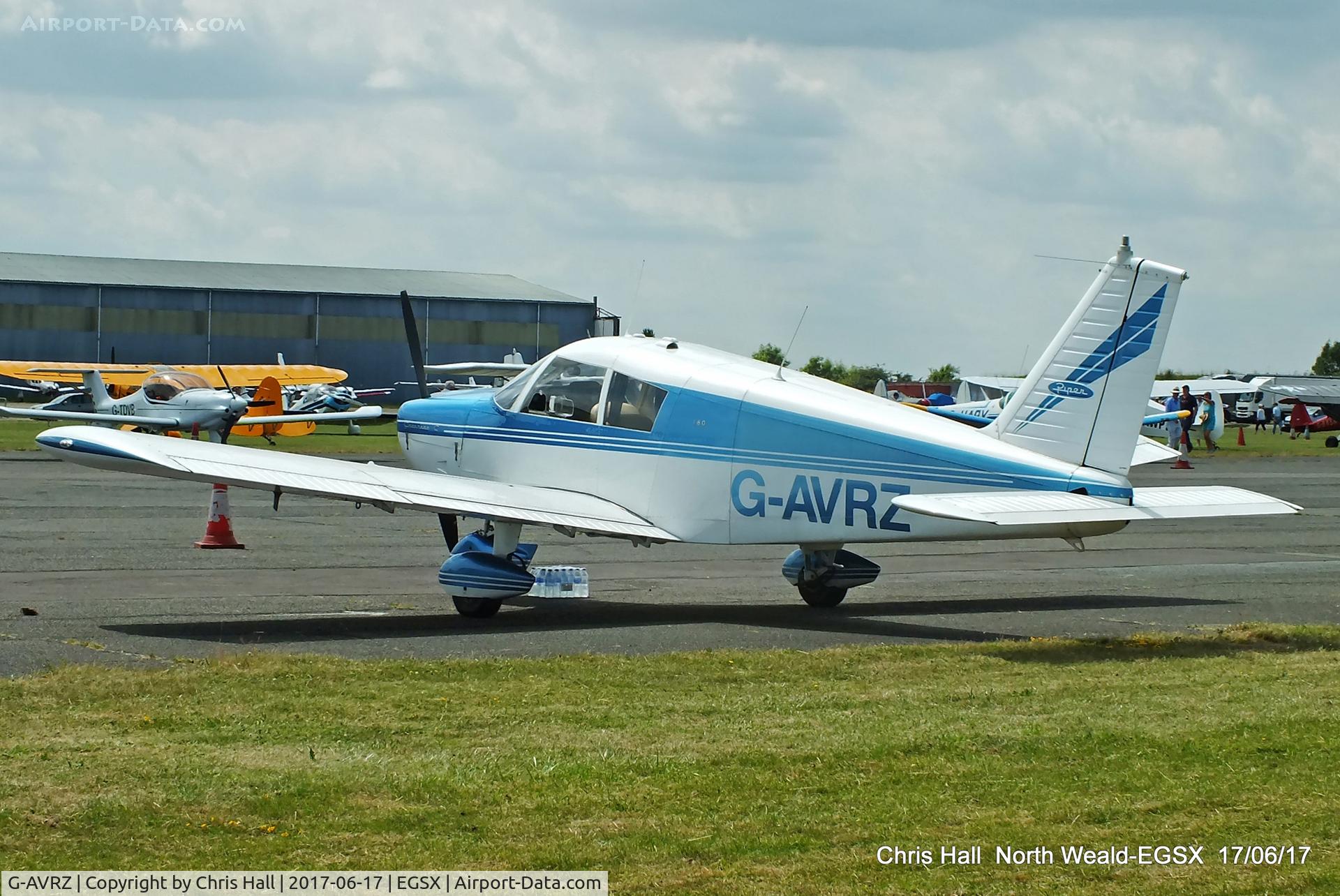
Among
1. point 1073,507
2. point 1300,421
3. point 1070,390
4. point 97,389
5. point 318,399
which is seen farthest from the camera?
point 1300,421

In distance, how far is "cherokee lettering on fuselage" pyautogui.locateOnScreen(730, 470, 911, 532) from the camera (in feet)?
38.7

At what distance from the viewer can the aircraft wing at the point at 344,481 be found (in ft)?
36.7

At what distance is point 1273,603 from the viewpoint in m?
13.5

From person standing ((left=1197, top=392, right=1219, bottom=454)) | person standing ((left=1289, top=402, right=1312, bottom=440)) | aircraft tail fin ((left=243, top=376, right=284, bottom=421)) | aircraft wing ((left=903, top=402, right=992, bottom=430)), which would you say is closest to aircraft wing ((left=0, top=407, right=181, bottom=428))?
aircraft tail fin ((left=243, top=376, right=284, bottom=421))

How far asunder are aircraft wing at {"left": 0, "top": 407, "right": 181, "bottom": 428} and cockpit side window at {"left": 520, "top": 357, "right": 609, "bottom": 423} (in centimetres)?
2241

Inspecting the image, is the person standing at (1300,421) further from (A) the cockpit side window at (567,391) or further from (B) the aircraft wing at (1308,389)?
(A) the cockpit side window at (567,391)

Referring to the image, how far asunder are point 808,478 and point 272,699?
5113 millimetres

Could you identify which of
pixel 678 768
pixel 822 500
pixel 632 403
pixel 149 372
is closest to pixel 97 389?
pixel 149 372

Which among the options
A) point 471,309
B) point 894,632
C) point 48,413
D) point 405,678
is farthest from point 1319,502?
point 471,309

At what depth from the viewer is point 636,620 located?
12.3 m

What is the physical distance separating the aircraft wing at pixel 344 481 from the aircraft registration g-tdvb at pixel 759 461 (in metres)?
0.02

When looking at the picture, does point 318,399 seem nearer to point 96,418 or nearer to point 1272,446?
point 96,418

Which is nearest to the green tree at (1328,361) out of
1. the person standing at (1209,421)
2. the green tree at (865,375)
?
the green tree at (865,375)

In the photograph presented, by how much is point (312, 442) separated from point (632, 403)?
32489mm
